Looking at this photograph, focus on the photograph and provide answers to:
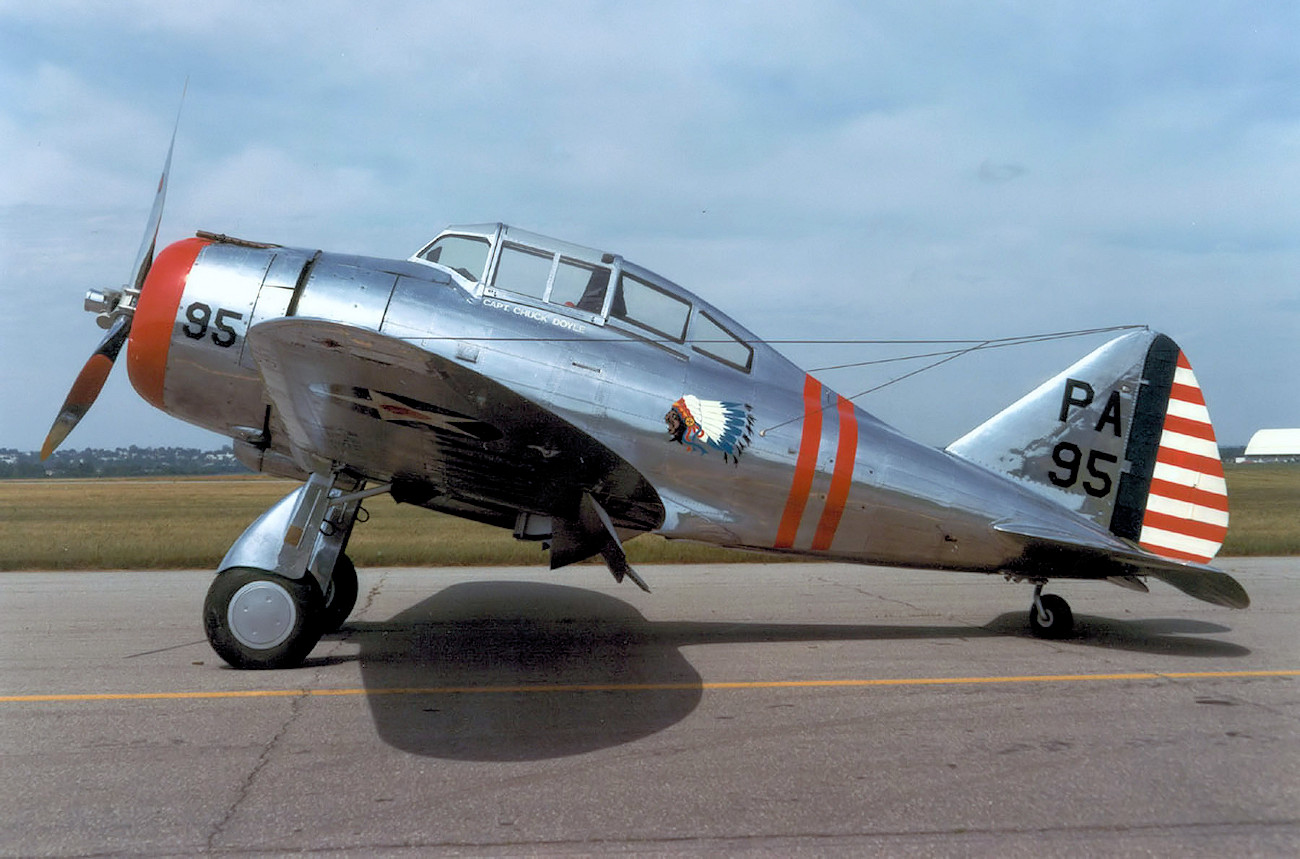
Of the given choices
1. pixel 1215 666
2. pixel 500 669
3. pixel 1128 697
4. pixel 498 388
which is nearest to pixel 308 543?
pixel 500 669

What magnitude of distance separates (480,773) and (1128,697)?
151 inches

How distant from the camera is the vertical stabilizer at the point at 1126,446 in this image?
687 cm

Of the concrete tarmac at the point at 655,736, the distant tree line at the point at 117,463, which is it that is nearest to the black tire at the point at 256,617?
the concrete tarmac at the point at 655,736

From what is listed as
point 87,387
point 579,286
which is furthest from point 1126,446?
point 87,387

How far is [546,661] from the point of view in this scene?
6000 millimetres

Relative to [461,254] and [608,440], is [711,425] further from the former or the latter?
[461,254]

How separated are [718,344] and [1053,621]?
3.57m

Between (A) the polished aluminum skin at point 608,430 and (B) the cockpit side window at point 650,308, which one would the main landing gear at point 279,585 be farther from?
(B) the cockpit side window at point 650,308

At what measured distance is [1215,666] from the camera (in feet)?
19.9

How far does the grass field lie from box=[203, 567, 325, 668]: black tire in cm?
539

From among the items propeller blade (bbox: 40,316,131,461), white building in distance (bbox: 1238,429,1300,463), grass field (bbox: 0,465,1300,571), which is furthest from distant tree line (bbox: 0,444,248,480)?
white building in distance (bbox: 1238,429,1300,463)

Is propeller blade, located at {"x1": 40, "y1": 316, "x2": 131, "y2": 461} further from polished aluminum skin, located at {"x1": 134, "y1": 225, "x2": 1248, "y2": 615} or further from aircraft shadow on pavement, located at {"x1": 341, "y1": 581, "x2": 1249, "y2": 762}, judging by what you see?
aircraft shadow on pavement, located at {"x1": 341, "y1": 581, "x2": 1249, "y2": 762}

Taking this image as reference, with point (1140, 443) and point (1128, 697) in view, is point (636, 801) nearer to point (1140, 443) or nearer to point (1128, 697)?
point (1128, 697)

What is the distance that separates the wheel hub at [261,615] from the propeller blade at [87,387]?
2209 mm
